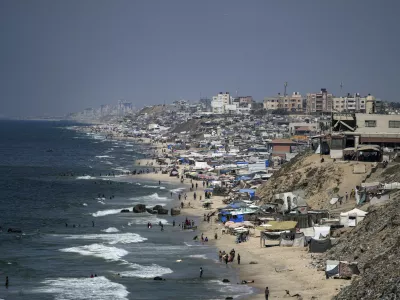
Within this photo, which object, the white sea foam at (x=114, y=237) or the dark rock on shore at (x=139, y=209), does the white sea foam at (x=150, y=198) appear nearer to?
the dark rock on shore at (x=139, y=209)

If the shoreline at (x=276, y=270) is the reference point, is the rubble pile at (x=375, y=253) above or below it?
above

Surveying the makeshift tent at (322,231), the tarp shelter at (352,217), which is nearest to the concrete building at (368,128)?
the tarp shelter at (352,217)

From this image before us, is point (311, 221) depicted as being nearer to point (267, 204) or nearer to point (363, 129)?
point (267, 204)

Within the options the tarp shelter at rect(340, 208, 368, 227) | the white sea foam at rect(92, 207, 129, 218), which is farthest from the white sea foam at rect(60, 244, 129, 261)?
the white sea foam at rect(92, 207, 129, 218)

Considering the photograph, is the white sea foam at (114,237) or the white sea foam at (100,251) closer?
the white sea foam at (100,251)

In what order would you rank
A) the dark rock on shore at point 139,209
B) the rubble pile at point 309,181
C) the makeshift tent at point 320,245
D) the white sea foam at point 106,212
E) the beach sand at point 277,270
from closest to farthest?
the beach sand at point 277,270 < the makeshift tent at point 320,245 < the rubble pile at point 309,181 < the white sea foam at point 106,212 < the dark rock on shore at point 139,209

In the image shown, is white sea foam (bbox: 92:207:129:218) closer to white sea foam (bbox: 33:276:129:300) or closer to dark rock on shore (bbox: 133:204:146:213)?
dark rock on shore (bbox: 133:204:146:213)

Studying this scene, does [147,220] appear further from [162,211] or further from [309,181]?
[309,181]
